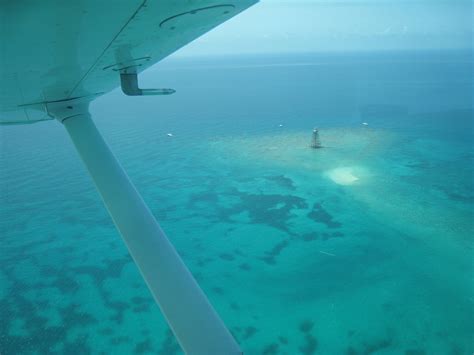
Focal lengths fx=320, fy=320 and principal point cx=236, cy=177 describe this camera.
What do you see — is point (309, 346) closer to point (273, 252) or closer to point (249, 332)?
point (249, 332)

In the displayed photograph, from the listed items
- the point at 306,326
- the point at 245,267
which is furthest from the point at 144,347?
the point at 245,267

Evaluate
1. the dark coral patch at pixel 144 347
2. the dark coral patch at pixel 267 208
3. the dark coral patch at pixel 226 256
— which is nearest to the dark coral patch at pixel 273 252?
the dark coral patch at pixel 267 208

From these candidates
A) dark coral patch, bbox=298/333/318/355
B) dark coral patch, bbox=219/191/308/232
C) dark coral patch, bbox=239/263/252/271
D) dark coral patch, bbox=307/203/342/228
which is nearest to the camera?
dark coral patch, bbox=298/333/318/355

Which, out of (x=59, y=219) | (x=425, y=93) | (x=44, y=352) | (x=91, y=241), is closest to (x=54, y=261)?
(x=91, y=241)

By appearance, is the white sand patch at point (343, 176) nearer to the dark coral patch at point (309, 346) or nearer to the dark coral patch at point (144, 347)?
the dark coral patch at point (309, 346)

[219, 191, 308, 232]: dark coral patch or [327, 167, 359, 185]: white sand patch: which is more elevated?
[327, 167, 359, 185]: white sand patch

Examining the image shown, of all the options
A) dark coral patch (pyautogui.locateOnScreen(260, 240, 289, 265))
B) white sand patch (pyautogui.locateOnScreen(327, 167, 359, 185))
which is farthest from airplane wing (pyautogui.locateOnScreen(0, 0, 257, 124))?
white sand patch (pyautogui.locateOnScreen(327, 167, 359, 185))

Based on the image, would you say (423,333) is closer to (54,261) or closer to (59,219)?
(54,261)

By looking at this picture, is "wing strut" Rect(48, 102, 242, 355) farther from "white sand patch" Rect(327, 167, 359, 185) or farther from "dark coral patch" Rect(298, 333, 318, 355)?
"white sand patch" Rect(327, 167, 359, 185)
